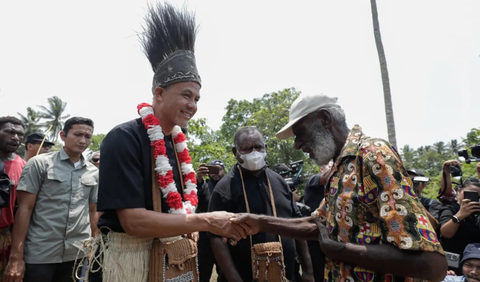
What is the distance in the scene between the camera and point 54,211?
4.00 meters

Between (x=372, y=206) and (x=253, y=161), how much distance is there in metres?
1.88

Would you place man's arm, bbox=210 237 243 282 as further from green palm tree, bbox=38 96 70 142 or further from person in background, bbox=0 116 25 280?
green palm tree, bbox=38 96 70 142

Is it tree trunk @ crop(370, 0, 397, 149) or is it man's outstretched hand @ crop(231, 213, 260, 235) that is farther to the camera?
tree trunk @ crop(370, 0, 397, 149)

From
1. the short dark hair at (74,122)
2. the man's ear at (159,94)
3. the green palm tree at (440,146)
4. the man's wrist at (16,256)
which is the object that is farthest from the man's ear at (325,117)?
the green palm tree at (440,146)

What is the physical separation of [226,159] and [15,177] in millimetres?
14358

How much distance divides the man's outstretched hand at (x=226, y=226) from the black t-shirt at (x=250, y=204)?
70cm

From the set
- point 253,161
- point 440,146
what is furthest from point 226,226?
point 440,146

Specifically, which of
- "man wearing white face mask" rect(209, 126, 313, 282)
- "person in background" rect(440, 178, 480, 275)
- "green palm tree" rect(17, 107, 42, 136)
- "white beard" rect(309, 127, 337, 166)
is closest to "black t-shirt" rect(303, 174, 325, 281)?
"man wearing white face mask" rect(209, 126, 313, 282)

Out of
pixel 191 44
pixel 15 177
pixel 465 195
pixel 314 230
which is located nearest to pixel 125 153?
pixel 191 44

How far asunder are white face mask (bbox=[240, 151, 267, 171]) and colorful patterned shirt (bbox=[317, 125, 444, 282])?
1.47 m

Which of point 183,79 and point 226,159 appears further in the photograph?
point 226,159

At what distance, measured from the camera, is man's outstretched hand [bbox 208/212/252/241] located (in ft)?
8.29

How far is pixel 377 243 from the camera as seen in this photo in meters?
2.07

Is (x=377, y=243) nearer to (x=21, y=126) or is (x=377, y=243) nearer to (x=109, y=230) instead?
(x=109, y=230)
